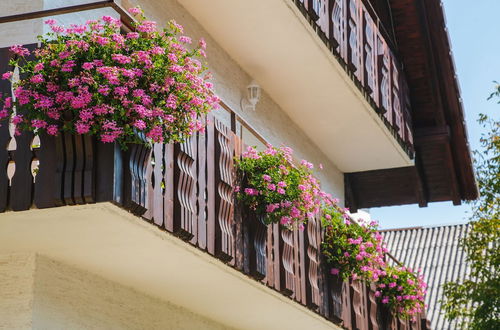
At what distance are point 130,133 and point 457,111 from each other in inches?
488

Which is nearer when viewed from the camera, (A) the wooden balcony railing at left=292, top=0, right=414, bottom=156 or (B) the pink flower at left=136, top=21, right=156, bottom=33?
(B) the pink flower at left=136, top=21, right=156, bottom=33

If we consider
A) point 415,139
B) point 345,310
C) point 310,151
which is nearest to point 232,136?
point 345,310

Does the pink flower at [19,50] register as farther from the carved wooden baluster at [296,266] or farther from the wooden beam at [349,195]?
the wooden beam at [349,195]

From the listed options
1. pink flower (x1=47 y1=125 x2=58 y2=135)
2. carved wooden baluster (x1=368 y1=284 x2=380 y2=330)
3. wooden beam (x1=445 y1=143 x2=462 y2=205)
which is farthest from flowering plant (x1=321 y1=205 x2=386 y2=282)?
wooden beam (x1=445 y1=143 x2=462 y2=205)

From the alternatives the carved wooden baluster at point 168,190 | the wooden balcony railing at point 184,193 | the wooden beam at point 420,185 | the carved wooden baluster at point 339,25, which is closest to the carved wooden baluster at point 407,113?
the wooden beam at point 420,185

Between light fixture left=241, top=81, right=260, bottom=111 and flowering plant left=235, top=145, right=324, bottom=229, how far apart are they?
2.93 metres

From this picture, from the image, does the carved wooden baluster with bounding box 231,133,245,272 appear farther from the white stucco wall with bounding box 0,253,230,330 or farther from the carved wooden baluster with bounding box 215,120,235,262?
the white stucco wall with bounding box 0,253,230,330

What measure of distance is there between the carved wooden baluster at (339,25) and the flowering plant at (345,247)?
6.75 feet

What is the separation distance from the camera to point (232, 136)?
10.3 m

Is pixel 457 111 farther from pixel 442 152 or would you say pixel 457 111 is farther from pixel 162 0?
pixel 162 0

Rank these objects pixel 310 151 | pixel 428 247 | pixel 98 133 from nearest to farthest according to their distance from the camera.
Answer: pixel 98 133 → pixel 310 151 → pixel 428 247

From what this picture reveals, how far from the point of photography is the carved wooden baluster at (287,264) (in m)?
11.0

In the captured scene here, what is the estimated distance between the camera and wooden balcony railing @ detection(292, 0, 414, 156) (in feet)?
42.9

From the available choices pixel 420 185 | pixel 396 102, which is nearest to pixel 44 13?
pixel 396 102
